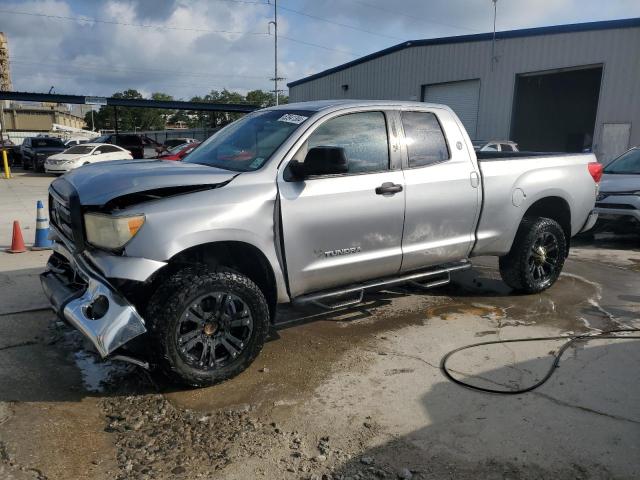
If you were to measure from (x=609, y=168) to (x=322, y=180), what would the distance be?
7.69m

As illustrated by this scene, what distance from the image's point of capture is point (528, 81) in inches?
928

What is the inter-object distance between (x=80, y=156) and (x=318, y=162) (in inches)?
833

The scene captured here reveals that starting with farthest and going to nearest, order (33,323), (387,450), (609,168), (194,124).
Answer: (194,124) → (609,168) → (33,323) → (387,450)

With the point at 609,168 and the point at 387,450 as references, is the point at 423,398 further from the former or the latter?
Answer: the point at 609,168

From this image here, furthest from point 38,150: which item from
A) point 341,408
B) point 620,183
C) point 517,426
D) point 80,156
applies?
point 517,426

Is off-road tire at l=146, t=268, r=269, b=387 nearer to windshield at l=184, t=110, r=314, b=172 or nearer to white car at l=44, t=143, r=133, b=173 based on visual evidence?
windshield at l=184, t=110, r=314, b=172

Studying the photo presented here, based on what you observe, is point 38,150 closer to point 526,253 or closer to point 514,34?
point 514,34

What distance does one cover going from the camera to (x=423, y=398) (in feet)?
11.8

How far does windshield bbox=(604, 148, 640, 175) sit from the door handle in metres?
6.61

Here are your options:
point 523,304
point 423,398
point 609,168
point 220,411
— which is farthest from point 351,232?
point 609,168

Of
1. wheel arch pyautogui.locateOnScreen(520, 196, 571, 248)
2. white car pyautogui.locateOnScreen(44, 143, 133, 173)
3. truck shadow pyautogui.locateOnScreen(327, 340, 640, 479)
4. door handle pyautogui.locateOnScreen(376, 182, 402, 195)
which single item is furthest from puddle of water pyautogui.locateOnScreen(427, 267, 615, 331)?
white car pyautogui.locateOnScreen(44, 143, 133, 173)

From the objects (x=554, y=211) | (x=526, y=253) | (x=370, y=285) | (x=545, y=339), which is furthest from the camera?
(x=554, y=211)

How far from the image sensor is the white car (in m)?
22.0

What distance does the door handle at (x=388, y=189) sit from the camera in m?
4.32
